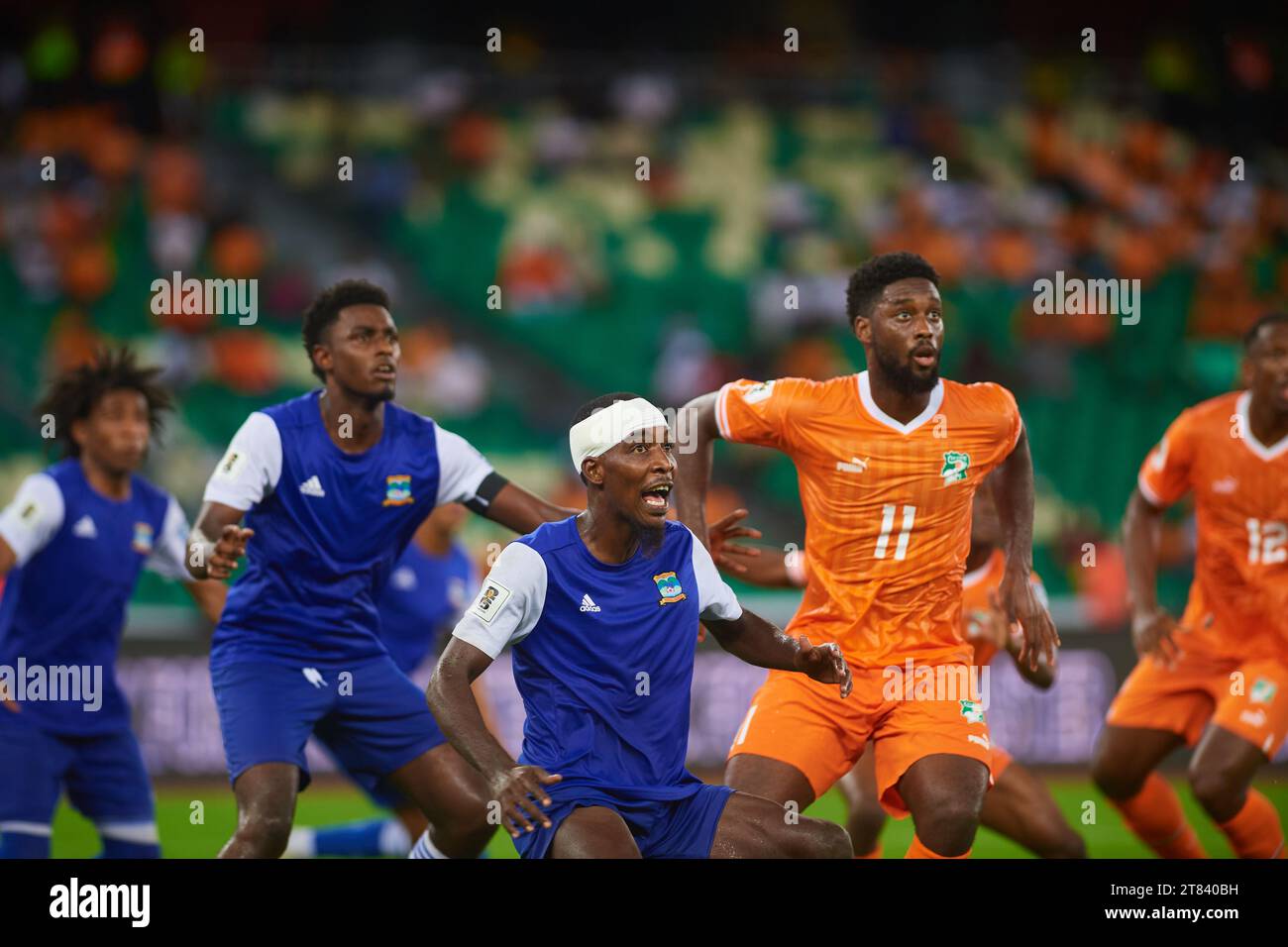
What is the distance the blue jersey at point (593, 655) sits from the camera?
17.8 ft

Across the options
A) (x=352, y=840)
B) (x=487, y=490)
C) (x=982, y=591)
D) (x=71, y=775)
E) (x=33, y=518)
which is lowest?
(x=352, y=840)

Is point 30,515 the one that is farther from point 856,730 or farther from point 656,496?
point 856,730

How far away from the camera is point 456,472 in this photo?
273 inches

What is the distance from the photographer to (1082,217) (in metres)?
18.3

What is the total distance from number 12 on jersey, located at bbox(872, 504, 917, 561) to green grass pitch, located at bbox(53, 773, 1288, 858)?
365 cm

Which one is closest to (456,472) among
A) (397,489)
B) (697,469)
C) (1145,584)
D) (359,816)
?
(397,489)

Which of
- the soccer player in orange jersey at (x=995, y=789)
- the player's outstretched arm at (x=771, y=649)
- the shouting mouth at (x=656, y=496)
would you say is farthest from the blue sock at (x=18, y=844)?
the soccer player in orange jersey at (x=995, y=789)

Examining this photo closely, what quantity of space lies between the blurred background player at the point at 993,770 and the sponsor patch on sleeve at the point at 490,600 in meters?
2.05

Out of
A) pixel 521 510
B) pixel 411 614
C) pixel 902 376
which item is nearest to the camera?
pixel 902 376

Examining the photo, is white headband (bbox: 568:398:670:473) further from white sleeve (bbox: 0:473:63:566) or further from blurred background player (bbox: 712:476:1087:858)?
white sleeve (bbox: 0:473:63:566)

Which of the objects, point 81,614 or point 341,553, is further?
point 81,614

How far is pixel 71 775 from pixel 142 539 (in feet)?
3.72
